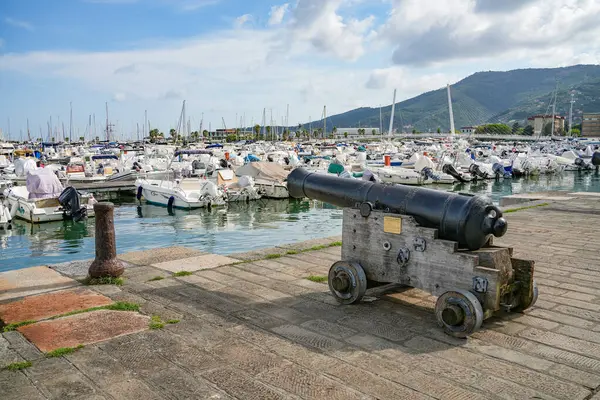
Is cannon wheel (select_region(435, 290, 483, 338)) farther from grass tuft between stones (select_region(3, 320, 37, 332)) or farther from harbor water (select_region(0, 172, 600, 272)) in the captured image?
harbor water (select_region(0, 172, 600, 272))

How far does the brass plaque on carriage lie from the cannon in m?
0.01

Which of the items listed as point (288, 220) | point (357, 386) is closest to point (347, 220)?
point (357, 386)

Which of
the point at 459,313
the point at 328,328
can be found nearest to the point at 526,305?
the point at 459,313

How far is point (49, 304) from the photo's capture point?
230 inches

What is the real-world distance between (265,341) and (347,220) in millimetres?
1797

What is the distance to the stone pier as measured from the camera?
12.5 feet

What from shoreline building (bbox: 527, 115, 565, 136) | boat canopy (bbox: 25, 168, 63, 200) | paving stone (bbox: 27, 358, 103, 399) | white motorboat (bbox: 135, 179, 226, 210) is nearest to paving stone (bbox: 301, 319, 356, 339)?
Answer: paving stone (bbox: 27, 358, 103, 399)

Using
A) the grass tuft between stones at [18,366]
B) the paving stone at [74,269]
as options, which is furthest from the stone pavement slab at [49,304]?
the grass tuft between stones at [18,366]

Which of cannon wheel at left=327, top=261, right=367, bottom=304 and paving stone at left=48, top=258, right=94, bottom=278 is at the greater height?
cannon wheel at left=327, top=261, right=367, bottom=304

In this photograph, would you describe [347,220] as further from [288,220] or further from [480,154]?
[480,154]

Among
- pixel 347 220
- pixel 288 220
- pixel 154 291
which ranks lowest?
pixel 288 220

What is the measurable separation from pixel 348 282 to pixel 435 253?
108 centimetres

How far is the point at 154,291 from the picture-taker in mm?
6371

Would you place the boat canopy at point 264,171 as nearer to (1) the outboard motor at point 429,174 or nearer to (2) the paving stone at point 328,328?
(1) the outboard motor at point 429,174
